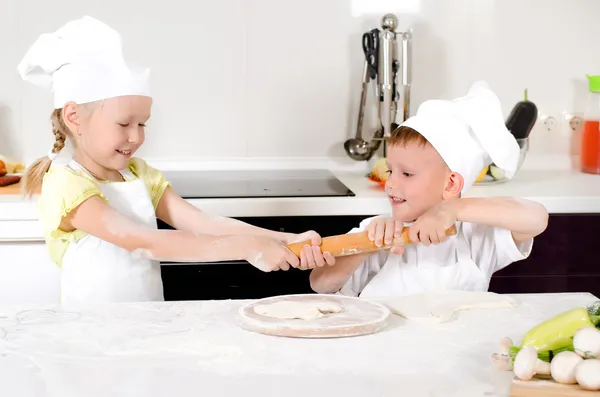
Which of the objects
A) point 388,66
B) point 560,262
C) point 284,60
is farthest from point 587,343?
point 284,60

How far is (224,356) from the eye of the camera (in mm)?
1147

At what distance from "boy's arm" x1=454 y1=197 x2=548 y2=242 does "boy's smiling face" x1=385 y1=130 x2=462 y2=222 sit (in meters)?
0.08

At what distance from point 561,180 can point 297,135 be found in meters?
0.79

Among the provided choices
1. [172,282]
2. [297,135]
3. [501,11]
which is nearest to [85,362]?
[172,282]

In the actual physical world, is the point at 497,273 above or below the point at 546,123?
below

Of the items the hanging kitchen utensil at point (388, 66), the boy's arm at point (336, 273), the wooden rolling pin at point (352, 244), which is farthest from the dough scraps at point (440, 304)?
the hanging kitchen utensil at point (388, 66)

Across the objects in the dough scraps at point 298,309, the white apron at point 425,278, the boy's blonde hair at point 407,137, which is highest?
the boy's blonde hair at point 407,137

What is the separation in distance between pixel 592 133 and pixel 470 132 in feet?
3.86

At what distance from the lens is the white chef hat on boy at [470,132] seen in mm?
1606

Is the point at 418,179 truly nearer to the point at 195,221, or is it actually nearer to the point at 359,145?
the point at 195,221

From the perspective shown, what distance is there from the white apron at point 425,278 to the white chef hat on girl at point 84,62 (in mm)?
607

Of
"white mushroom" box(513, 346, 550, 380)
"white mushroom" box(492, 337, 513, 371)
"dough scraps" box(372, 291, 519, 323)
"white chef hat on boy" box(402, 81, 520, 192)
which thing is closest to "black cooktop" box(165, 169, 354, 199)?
"white chef hat on boy" box(402, 81, 520, 192)

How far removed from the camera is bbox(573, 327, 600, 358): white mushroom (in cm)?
97

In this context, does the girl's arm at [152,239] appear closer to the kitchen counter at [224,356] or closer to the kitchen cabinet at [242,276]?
the kitchen counter at [224,356]
